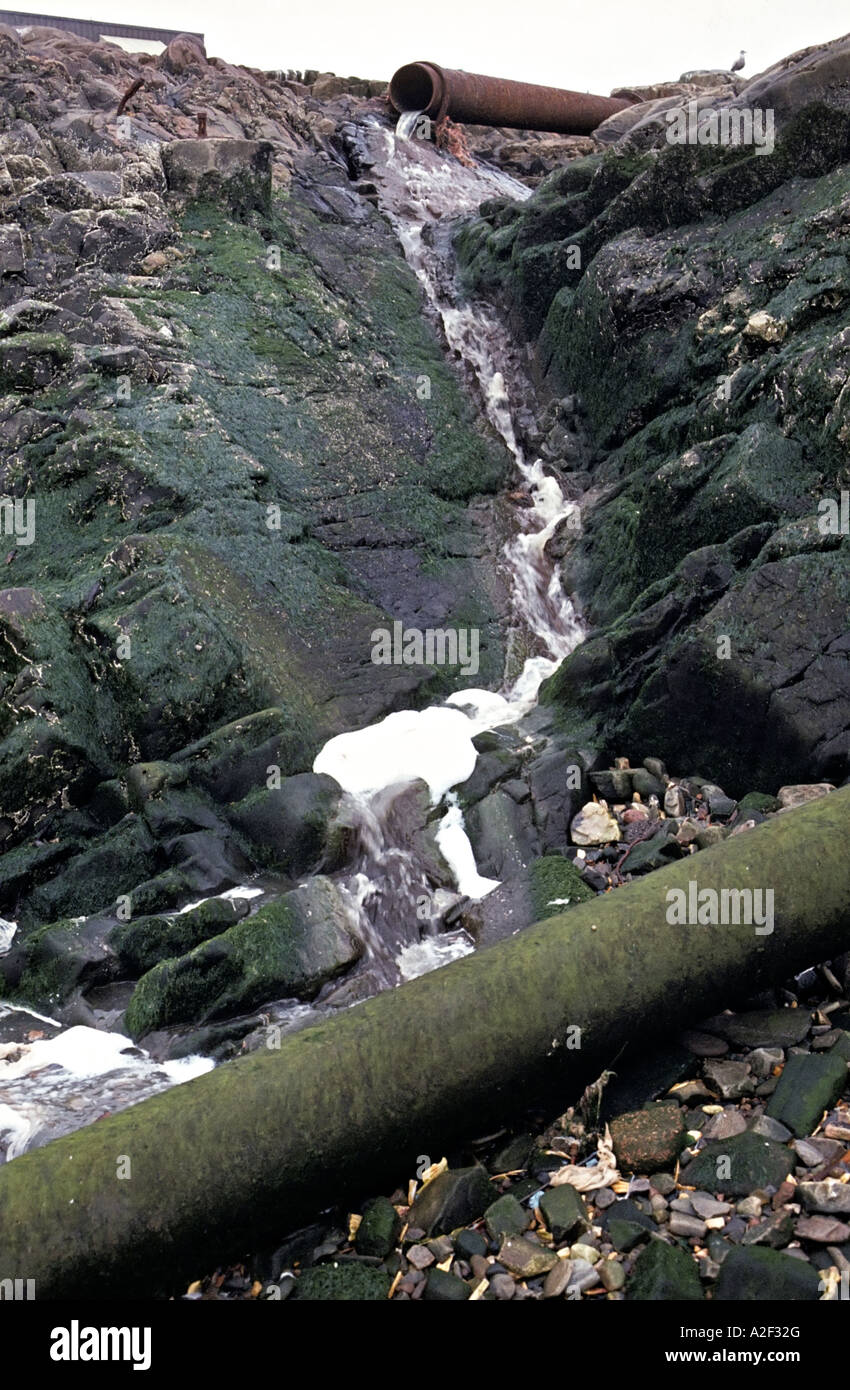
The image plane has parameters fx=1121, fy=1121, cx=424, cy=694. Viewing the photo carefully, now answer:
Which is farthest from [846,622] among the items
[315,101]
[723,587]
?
[315,101]

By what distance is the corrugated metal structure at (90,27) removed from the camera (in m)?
34.2

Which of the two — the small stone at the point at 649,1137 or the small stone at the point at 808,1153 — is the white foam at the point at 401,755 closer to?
the small stone at the point at 649,1137

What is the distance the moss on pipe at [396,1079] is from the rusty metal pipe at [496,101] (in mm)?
19763

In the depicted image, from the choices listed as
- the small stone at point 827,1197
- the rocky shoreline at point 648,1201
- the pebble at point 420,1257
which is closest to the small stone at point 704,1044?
the rocky shoreline at point 648,1201

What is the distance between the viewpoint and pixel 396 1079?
501cm

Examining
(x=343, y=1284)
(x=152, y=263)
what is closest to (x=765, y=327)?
(x=152, y=263)

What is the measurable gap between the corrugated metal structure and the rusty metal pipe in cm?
1500

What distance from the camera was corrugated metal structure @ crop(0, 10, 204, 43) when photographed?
34250 millimetres

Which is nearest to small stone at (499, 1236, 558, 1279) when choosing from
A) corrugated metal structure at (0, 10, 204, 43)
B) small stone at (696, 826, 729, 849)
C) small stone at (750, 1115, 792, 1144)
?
small stone at (750, 1115, 792, 1144)

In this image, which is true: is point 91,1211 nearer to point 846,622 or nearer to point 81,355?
point 846,622

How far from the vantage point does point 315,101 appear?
2323 centimetres

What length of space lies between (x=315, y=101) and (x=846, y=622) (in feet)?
65.5

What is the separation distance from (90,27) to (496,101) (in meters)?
21.5

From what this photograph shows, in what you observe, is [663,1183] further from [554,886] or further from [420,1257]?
[554,886]
